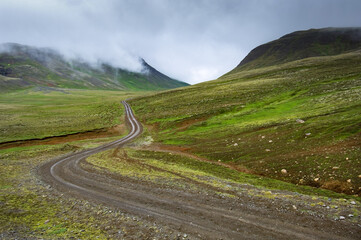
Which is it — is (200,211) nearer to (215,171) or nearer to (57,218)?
(57,218)

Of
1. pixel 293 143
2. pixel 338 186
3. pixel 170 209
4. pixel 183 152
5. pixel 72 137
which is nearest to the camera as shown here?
pixel 170 209

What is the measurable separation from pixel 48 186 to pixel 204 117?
4651 centimetres

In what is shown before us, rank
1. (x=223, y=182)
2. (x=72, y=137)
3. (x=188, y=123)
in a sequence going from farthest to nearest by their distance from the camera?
1. (x=188, y=123)
2. (x=72, y=137)
3. (x=223, y=182)

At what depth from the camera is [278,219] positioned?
38.5 ft

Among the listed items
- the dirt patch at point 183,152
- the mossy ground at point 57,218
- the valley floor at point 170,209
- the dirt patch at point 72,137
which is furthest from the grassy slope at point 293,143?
the mossy ground at point 57,218

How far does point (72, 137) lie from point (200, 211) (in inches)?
1960

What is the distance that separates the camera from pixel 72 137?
5225 cm

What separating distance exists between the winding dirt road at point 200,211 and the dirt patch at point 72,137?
31.8m

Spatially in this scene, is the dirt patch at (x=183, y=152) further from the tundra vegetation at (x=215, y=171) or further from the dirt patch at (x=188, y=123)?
the dirt patch at (x=188, y=123)

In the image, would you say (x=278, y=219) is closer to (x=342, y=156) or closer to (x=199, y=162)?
(x=342, y=156)

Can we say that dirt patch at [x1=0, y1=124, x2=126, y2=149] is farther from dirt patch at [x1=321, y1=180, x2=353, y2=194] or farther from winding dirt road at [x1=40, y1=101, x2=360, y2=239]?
dirt patch at [x1=321, y1=180, x2=353, y2=194]

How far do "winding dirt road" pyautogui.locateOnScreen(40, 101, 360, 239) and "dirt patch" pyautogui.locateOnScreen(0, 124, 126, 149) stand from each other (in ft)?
104

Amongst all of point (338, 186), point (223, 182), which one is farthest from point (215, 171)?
point (338, 186)

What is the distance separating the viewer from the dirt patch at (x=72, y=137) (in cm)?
4467
